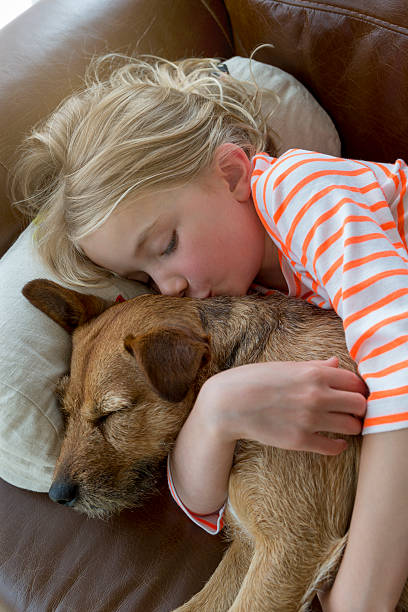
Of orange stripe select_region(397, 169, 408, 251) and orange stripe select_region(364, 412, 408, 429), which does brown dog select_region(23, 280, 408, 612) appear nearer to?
orange stripe select_region(364, 412, 408, 429)

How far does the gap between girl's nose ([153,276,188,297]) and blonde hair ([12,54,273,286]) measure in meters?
0.24

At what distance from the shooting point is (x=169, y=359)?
124 cm

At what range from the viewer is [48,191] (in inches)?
73.7

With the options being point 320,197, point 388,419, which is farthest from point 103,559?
point 320,197

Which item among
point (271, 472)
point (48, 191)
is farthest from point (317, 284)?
point (48, 191)

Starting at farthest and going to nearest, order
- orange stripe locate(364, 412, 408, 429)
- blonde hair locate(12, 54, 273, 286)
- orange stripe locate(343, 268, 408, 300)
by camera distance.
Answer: blonde hair locate(12, 54, 273, 286), orange stripe locate(343, 268, 408, 300), orange stripe locate(364, 412, 408, 429)

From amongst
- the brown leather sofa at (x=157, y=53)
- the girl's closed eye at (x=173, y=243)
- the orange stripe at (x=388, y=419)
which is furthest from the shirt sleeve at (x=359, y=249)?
the brown leather sofa at (x=157, y=53)

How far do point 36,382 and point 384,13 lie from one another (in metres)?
1.45

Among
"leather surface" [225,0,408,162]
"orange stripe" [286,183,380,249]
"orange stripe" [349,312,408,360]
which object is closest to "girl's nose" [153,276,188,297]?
"orange stripe" [286,183,380,249]

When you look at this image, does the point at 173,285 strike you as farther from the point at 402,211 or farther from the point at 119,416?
the point at 402,211

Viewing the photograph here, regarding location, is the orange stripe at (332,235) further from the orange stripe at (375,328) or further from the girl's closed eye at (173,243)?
the girl's closed eye at (173,243)

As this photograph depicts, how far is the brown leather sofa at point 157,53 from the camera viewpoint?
4.77 feet

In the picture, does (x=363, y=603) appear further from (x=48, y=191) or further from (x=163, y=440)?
(x=48, y=191)

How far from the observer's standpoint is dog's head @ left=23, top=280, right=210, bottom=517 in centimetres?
136
